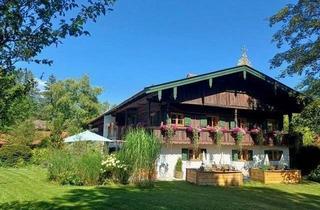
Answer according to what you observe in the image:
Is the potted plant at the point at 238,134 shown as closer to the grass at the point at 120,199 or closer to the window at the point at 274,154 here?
the window at the point at 274,154

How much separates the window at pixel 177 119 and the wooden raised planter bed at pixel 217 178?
4.64 metres

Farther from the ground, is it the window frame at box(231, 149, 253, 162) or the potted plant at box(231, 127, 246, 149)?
the potted plant at box(231, 127, 246, 149)

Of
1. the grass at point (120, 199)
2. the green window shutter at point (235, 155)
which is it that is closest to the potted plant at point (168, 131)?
the green window shutter at point (235, 155)

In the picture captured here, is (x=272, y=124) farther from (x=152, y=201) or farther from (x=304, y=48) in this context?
(x=152, y=201)

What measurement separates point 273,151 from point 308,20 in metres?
9.82

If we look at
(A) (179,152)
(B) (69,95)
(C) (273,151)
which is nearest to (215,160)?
(A) (179,152)

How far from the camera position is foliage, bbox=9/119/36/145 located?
35688mm

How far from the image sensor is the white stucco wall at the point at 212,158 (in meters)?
25.5

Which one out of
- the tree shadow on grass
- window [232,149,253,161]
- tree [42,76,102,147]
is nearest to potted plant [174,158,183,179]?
window [232,149,253,161]

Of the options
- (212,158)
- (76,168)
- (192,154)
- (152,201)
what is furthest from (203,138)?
(152,201)

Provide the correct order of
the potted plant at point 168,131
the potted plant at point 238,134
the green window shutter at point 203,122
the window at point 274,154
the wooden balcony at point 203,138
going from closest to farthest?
the potted plant at point 168,131, the wooden balcony at point 203,138, the potted plant at point 238,134, the green window shutter at point 203,122, the window at point 274,154

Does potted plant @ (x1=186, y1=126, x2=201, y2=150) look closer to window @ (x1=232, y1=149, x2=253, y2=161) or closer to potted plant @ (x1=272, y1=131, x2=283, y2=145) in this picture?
window @ (x1=232, y1=149, x2=253, y2=161)

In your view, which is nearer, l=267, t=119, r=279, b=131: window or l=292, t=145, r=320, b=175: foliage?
l=292, t=145, r=320, b=175: foliage

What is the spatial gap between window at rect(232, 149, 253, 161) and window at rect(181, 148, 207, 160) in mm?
2173
